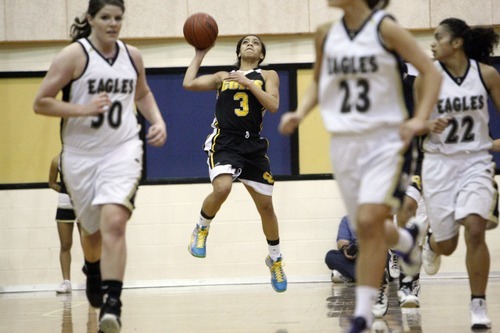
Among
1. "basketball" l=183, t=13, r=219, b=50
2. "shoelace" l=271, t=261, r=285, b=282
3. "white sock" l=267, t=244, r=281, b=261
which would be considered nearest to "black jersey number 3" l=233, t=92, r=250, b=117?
"basketball" l=183, t=13, r=219, b=50

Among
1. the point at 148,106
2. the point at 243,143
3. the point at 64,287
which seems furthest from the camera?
the point at 64,287

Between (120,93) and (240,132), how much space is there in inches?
102

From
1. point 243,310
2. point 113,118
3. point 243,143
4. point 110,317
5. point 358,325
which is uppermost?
point 113,118

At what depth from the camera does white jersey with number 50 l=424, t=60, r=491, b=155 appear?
5.82 metres

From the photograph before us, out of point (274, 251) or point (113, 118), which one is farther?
point (274, 251)

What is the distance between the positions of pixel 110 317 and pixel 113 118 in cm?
110

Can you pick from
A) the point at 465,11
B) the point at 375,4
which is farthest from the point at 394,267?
the point at 375,4

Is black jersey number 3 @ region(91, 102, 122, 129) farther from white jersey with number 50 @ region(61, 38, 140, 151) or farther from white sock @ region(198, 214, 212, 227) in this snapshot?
white sock @ region(198, 214, 212, 227)

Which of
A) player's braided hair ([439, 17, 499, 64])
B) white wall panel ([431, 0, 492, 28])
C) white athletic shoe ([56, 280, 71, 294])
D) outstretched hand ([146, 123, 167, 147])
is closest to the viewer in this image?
outstretched hand ([146, 123, 167, 147])

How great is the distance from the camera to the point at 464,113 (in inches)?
229

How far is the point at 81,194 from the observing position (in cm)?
527

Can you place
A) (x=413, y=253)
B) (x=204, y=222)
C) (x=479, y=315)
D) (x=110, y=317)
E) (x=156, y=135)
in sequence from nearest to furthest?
1. (x=110, y=317)
2. (x=413, y=253)
3. (x=156, y=135)
4. (x=479, y=315)
5. (x=204, y=222)

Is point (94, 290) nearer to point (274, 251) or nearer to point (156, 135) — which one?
point (156, 135)

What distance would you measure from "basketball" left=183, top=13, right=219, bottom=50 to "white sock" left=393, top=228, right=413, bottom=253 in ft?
9.45
